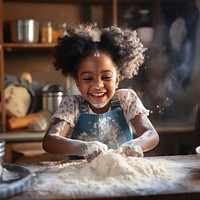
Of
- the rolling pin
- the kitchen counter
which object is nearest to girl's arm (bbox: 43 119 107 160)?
the kitchen counter

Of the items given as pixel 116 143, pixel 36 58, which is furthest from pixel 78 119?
pixel 36 58

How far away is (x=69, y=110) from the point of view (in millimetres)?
1562

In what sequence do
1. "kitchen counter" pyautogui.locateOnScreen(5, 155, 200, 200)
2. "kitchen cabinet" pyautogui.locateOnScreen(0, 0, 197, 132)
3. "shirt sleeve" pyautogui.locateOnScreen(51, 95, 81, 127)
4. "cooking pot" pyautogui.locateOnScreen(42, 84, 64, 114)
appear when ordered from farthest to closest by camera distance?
1. "kitchen cabinet" pyautogui.locateOnScreen(0, 0, 197, 132)
2. "cooking pot" pyautogui.locateOnScreen(42, 84, 64, 114)
3. "shirt sleeve" pyautogui.locateOnScreen(51, 95, 81, 127)
4. "kitchen counter" pyautogui.locateOnScreen(5, 155, 200, 200)

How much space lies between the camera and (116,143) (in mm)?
1582

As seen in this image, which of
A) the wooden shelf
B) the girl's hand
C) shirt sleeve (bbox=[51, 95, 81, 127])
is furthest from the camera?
the wooden shelf

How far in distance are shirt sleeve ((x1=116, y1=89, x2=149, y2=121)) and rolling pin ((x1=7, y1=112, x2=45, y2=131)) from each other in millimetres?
1145

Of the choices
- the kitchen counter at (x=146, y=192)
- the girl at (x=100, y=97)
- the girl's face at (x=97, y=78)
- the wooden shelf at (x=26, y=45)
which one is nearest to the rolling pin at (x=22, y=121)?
the wooden shelf at (x=26, y=45)

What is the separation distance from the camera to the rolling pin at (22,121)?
8.47 feet

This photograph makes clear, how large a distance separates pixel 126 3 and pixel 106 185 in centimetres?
212

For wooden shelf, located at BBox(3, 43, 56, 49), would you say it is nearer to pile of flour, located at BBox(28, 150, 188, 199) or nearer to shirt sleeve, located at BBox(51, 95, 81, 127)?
shirt sleeve, located at BBox(51, 95, 81, 127)

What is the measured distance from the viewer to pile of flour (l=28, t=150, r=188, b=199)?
3.12 ft

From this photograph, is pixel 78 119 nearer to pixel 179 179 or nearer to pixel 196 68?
pixel 179 179

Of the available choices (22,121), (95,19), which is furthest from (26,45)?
(95,19)

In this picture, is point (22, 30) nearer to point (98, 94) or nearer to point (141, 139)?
point (98, 94)
